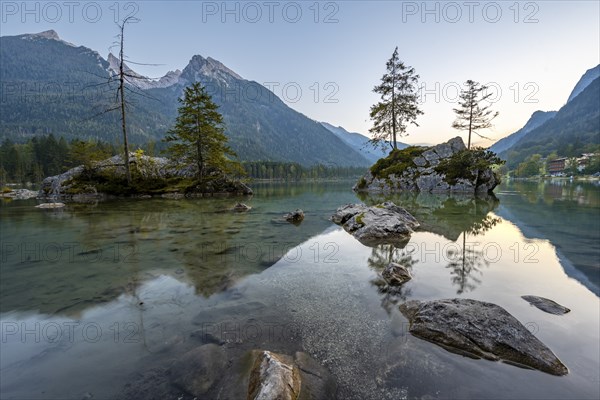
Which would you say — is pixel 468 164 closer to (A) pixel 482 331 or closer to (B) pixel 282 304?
(A) pixel 482 331

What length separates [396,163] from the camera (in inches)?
1954

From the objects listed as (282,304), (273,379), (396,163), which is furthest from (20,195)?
(396,163)

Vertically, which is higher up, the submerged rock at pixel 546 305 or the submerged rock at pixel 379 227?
the submerged rock at pixel 379 227

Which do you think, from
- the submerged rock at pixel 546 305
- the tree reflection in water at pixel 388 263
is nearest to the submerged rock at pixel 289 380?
the tree reflection in water at pixel 388 263

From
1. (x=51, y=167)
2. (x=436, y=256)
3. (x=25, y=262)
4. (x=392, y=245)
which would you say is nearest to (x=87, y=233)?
(x=25, y=262)

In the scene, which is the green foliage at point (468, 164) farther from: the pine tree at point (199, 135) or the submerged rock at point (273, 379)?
the submerged rock at point (273, 379)

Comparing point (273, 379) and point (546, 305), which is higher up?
point (273, 379)

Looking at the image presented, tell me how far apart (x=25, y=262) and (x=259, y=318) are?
9039 mm

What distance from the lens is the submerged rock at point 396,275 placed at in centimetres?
772

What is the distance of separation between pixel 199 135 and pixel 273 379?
36.2 meters

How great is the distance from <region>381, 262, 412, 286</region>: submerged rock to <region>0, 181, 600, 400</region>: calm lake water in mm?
265

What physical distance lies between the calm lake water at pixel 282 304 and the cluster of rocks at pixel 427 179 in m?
31.0

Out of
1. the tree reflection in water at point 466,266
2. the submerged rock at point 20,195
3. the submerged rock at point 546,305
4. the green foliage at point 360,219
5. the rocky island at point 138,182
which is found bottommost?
the submerged rock at point 546,305

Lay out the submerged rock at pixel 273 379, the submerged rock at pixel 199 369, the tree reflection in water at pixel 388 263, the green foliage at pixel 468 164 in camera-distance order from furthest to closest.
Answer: the green foliage at pixel 468 164 < the tree reflection in water at pixel 388 263 < the submerged rock at pixel 199 369 < the submerged rock at pixel 273 379
